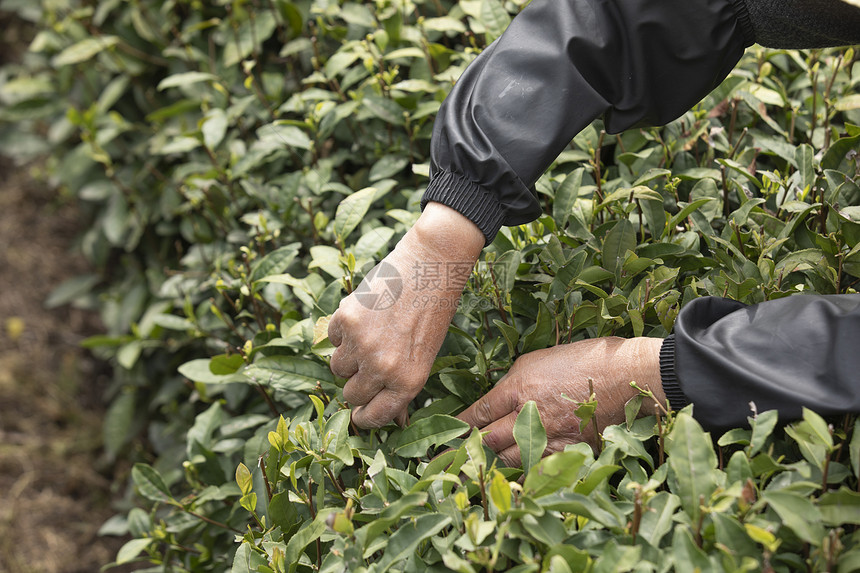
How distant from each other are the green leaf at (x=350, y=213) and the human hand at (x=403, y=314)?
0.39m

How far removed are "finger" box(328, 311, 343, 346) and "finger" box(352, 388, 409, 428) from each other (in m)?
0.15

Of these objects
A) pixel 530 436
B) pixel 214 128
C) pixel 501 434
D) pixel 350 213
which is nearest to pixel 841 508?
pixel 530 436

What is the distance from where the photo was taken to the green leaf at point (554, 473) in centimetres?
126

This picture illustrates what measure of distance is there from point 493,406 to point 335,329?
39 cm

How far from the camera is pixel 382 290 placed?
154cm

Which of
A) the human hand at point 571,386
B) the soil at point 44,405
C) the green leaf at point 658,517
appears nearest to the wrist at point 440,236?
the human hand at point 571,386

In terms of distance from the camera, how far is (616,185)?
6.36ft

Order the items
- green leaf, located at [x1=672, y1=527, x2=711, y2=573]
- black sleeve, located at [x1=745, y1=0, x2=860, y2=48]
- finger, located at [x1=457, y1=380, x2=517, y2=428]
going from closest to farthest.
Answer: green leaf, located at [x1=672, y1=527, x2=711, y2=573]
black sleeve, located at [x1=745, y1=0, x2=860, y2=48]
finger, located at [x1=457, y1=380, x2=517, y2=428]

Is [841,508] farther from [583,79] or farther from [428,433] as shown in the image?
[583,79]

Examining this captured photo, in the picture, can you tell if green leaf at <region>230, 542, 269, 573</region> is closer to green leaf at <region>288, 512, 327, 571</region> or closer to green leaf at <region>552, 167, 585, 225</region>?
green leaf at <region>288, 512, 327, 571</region>

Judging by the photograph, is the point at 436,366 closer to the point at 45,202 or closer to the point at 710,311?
the point at 710,311

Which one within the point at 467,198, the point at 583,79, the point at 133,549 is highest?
the point at 583,79

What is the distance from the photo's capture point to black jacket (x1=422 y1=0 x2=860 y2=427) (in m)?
1.53

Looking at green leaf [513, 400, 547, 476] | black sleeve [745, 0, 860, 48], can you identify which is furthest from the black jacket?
green leaf [513, 400, 547, 476]
